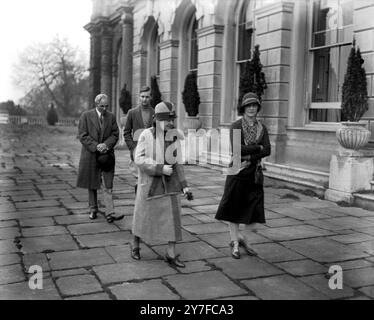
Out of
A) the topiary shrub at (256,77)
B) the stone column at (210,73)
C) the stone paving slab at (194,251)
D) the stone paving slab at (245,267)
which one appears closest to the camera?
the stone paving slab at (245,267)

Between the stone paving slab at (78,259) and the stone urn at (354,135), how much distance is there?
15.1 ft

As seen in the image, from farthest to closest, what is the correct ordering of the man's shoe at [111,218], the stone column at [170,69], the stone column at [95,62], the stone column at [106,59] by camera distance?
the stone column at [95,62]
the stone column at [106,59]
the stone column at [170,69]
the man's shoe at [111,218]

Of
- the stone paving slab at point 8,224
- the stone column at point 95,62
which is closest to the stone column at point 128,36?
the stone column at point 95,62

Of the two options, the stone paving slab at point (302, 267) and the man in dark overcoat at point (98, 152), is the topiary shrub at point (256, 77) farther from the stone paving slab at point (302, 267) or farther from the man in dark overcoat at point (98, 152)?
the stone paving slab at point (302, 267)

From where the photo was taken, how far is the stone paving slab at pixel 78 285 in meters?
4.07

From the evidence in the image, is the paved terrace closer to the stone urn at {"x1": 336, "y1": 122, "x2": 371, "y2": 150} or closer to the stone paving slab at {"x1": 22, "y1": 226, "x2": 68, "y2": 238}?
the stone paving slab at {"x1": 22, "y1": 226, "x2": 68, "y2": 238}

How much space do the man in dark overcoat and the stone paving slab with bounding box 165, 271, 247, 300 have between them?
2509 millimetres

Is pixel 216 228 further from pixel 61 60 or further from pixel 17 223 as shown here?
pixel 61 60

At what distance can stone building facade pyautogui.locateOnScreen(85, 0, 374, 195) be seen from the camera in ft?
31.1

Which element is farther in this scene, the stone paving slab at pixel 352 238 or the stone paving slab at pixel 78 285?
the stone paving slab at pixel 352 238

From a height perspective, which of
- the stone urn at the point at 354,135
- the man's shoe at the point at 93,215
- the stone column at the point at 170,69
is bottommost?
the man's shoe at the point at 93,215

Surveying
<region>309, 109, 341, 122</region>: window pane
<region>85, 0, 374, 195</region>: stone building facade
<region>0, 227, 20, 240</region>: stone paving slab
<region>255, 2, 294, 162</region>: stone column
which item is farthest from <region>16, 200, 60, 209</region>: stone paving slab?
<region>309, 109, 341, 122</region>: window pane

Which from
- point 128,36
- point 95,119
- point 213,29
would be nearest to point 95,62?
point 128,36

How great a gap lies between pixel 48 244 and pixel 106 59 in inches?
814
